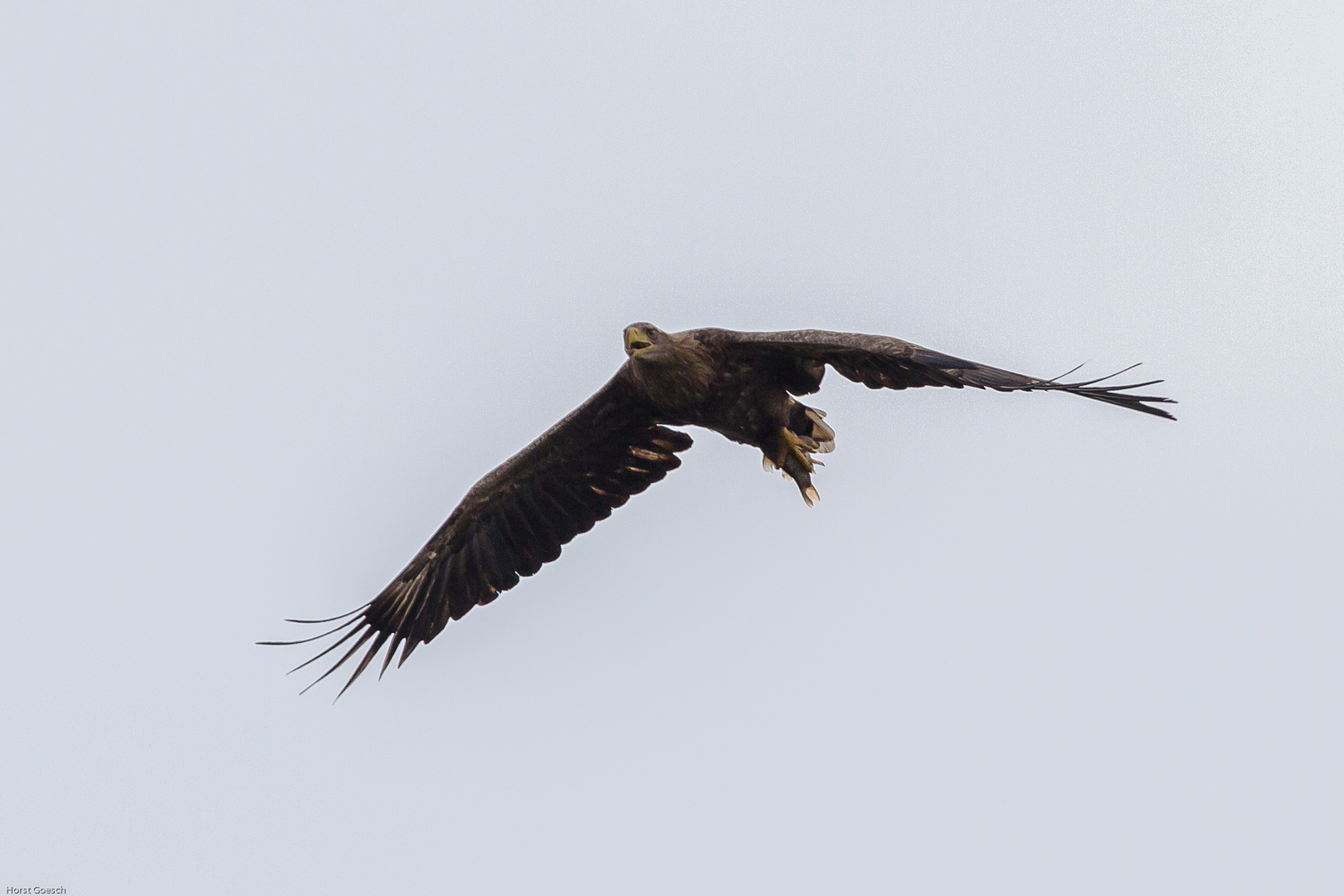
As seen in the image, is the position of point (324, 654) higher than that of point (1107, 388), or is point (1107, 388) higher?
point (1107, 388)

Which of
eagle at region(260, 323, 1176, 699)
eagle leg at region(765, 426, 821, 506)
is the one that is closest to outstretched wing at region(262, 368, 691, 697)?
eagle at region(260, 323, 1176, 699)

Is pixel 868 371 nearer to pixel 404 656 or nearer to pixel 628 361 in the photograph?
pixel 628 361

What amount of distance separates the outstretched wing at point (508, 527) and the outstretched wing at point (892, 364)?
1.47m

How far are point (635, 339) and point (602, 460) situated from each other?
56.1 inches

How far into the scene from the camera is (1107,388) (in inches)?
317

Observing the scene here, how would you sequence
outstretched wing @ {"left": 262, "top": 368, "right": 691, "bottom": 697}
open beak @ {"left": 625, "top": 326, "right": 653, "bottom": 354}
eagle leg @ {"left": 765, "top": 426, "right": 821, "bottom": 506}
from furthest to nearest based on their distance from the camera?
outstretched wing @ {"left": 262, "top": 368, "right": 691, "bottom": 697}
eagle leg @ {"left": 765, "top": 426, "right": 821, "bottom": 506}
open beak @ {"left": 625, "top": 326, "right": 653, "bottom": 354}

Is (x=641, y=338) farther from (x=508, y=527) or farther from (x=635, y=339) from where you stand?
(x=508, y=527)

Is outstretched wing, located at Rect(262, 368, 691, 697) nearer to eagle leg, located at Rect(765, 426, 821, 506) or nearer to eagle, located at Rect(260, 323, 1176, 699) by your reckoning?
eagle, located at Rect(260, 323, 1176, 699)

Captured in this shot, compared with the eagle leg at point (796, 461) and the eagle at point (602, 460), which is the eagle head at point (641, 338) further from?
the eagle leg at point (796, 461)

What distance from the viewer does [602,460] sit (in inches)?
420

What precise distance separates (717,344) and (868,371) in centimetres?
119

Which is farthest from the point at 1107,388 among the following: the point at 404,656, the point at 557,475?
the point at 404,656

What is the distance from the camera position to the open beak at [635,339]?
A: 31.0ft

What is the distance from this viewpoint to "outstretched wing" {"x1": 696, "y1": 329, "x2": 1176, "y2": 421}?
8.04 m
